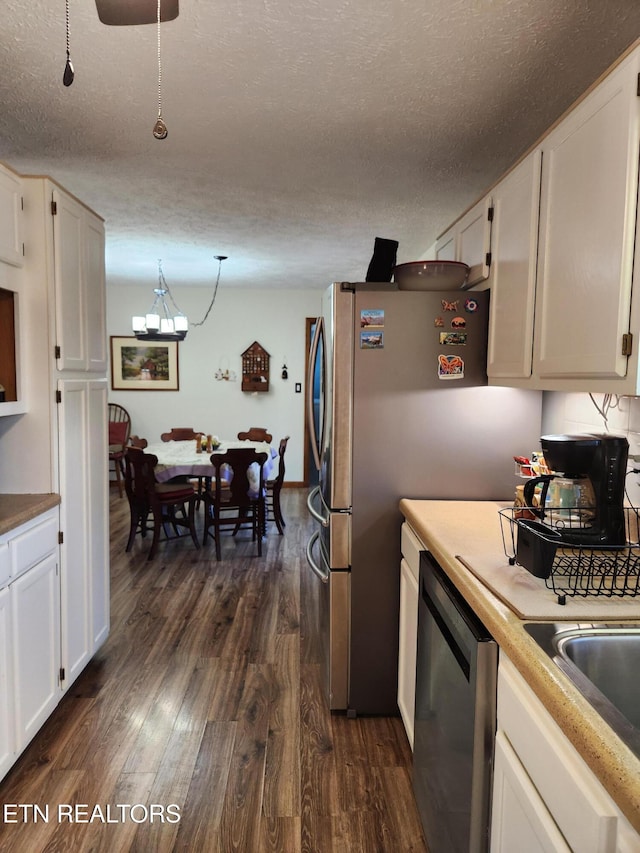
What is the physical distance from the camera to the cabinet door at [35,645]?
6.33 feet

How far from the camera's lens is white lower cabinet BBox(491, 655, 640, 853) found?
78 cm

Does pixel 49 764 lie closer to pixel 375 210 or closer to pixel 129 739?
pixel 129 739

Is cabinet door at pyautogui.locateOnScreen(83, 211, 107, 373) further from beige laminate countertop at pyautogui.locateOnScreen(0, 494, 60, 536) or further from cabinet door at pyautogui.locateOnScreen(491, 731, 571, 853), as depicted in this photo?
cabinet door at pyautogui.locateOnScreen(491, 731, 571, 853)

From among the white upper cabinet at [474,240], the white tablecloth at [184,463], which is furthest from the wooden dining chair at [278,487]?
the white upper cabinet at [474,240]

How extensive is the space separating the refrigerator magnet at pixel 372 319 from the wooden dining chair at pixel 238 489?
87.4 inches

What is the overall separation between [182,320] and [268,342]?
6.64 ft

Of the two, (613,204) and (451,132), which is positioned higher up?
(451,132)

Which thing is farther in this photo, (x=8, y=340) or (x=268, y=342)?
(x=268, y=342)

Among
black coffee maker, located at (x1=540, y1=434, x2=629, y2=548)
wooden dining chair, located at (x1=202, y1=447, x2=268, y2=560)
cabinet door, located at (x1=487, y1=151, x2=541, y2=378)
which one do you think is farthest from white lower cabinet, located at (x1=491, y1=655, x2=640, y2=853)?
wooden dining chair, located at (x1=202, y1=447, x2=268, y2=560)

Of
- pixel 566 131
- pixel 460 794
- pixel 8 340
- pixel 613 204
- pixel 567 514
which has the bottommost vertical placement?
pixel 460 794

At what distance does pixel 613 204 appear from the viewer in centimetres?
129

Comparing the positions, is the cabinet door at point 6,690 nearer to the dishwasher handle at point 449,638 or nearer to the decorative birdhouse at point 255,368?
the dishwasher handle at point 449,638

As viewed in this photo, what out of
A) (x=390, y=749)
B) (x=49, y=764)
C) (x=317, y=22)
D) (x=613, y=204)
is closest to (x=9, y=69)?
(x=317, y=22)

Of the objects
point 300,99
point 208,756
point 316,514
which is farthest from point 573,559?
point 300,99
